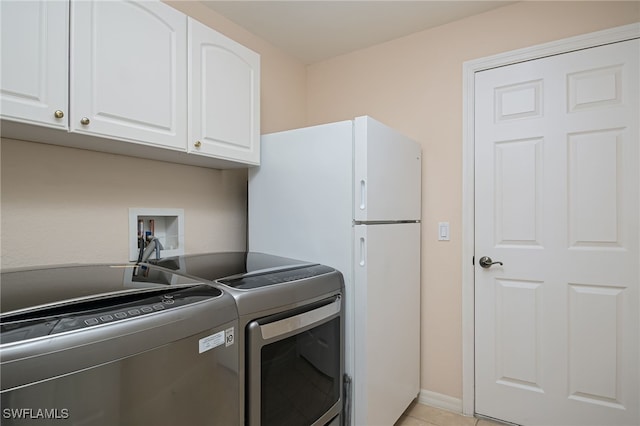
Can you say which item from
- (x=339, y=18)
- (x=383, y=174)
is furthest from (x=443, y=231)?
(x=339, y=18)

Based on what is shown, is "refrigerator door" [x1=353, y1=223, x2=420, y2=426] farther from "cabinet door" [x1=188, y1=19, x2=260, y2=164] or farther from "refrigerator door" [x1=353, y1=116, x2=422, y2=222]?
"cabinet door" [x1=188, y1=19, x2=260, y2=164]

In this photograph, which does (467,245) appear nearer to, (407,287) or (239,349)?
(407,287)

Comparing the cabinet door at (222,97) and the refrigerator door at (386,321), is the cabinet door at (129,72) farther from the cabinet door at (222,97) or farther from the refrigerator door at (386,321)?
the refrigerator door at (386,321)

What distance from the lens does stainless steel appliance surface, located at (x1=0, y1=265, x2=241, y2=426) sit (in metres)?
0.71

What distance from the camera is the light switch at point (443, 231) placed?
2205 mm

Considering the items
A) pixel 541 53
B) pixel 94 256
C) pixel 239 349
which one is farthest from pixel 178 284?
pixel 541 53

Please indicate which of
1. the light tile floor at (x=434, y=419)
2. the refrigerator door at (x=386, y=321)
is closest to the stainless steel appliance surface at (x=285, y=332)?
the refrigerator door at (x=386, y=321)

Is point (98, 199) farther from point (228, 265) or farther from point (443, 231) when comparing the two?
point (443, 231)

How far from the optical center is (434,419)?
6.84ft

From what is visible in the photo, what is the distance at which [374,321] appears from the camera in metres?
1.69

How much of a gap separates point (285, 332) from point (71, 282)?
0.71 metres

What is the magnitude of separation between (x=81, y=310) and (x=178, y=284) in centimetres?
32

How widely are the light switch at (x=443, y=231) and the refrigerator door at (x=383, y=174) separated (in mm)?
166

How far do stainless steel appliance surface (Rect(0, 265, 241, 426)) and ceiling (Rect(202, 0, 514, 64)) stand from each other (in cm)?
168
